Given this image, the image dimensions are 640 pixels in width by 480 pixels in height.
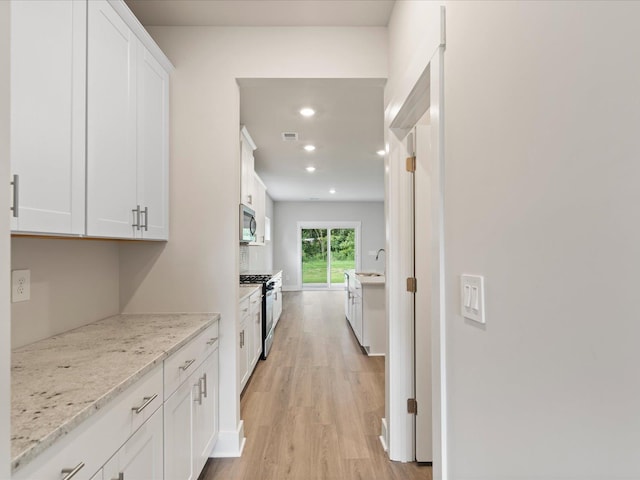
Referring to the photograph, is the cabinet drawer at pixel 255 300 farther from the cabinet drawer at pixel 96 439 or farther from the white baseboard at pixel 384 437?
the cabinet drawer at pixel 96 439

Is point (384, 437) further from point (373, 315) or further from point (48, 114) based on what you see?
point (48, 114)

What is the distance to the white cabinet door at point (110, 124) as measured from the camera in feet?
4.54

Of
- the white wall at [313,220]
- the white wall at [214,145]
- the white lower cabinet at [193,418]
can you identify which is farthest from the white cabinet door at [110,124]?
the white wall at [313,220]

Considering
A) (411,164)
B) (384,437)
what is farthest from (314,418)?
(411,164)

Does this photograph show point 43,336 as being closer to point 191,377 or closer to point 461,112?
point 191,377

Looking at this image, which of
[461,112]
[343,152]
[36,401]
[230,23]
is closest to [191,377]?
[36,401]

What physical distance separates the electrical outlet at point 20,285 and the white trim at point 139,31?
1237mm

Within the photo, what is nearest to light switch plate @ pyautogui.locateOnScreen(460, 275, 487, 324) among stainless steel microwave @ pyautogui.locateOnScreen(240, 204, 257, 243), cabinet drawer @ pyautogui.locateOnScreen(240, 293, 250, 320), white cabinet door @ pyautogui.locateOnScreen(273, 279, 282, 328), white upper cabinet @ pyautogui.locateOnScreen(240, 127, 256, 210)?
cabinet drawer @ pyautogui.locateOnScreen(240, 293, 250, 320)

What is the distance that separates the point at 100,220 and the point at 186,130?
37.2 inches

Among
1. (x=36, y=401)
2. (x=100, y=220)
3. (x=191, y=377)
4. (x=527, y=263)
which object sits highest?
(x=100, y=220)

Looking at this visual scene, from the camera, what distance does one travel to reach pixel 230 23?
2139 mm

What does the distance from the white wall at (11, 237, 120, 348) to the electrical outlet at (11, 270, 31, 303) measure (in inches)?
0.9

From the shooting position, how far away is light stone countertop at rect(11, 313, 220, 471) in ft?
2.63

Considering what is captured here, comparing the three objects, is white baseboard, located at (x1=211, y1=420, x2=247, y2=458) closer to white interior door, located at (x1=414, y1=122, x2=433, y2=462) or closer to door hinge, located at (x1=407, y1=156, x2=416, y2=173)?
white interior door, located at (x1=414, y1=122, x2=433, y2=462)
